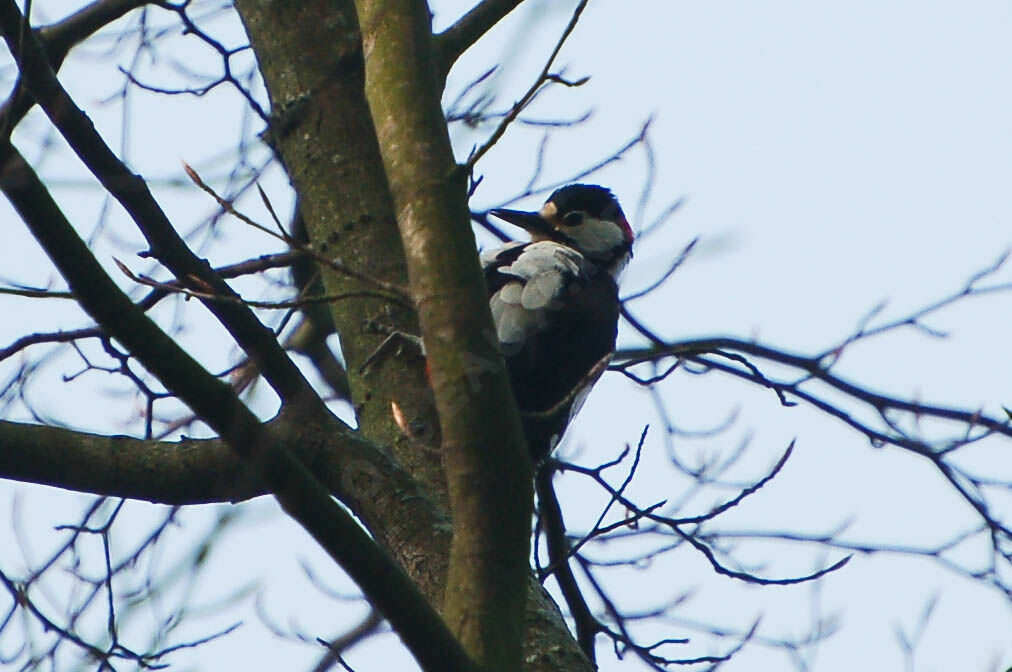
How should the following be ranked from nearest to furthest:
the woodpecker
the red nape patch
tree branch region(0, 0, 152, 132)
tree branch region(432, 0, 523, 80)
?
tree branch region(432, 0, 523, 80) < tree branch region(0, 0, 152, 132) < the woodpecker < the red nape patch

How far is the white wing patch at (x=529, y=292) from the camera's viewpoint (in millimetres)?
4445

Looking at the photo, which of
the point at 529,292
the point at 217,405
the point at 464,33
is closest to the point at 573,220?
the point at 529,292

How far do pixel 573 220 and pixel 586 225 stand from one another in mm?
83

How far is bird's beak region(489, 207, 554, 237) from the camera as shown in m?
5.58

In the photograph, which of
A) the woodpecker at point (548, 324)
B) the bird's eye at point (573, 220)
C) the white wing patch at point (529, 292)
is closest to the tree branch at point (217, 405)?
the woodpecker at point (548, 324)

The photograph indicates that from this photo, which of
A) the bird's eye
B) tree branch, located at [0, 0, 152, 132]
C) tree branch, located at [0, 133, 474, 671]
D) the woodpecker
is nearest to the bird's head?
the bird's eye

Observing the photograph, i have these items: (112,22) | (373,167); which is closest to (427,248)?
(373,167)

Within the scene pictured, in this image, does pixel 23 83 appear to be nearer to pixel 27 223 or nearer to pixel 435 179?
pixel 27 223

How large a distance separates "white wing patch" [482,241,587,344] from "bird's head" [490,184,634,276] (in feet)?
→ 3.27

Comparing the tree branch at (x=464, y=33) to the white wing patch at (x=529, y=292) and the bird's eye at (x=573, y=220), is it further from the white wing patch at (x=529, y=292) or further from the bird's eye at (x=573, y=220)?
the bird's eye at (x=573, y=220)

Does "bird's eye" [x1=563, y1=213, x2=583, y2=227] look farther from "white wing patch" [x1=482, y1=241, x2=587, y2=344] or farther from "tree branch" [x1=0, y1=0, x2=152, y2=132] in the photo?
"tree branch" [x1=0, y1=0, x2=152, y2=132]

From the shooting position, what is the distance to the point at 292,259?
403 cm

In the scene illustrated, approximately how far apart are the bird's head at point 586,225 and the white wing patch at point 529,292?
3.27 ft

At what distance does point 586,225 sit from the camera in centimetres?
603
